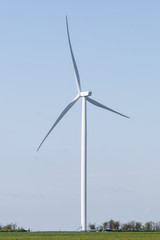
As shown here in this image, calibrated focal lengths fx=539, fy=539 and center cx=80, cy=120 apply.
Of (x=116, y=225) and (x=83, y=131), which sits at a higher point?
(x=83, y=131)

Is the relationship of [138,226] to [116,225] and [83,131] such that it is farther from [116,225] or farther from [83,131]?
[83,131]

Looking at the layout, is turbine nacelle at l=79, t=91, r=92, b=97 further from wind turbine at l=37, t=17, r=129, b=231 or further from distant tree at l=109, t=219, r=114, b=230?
distant tree at l=109, t=219, r=114, b=230

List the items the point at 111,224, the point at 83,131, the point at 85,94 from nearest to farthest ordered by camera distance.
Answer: the point at 83,131 < the point at 85,94 < the point at 111,224

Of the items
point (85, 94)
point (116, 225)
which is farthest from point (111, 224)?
point (85, 94)

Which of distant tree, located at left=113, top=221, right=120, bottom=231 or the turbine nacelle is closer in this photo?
the turbine nacelle

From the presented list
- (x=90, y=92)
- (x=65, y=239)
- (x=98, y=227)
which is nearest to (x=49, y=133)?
(x=90, y=92)

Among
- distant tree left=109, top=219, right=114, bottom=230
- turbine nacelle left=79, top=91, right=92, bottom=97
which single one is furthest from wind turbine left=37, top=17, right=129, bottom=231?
distant tree left=109, top=219, right=114, bottom=230

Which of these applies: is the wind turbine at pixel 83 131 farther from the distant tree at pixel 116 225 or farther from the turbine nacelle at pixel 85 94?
the distant tree at pixel 116 225

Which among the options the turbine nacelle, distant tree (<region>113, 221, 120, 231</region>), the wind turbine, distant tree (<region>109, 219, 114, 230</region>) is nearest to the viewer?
the wind turbine

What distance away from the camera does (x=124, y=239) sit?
52.0 meters

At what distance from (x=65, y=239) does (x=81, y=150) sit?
28002 mm

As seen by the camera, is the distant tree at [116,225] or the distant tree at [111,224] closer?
the distant tree at [111,224]

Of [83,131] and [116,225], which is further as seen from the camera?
[116,225]

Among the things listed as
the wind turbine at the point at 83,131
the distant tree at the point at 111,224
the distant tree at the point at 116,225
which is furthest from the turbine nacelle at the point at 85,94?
the distant tree at the point at 116,225
